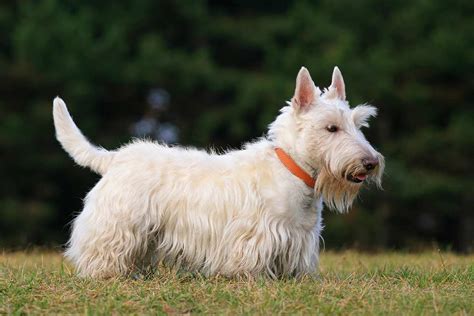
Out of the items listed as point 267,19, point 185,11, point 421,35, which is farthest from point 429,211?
point 185,11

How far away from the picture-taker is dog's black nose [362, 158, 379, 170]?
22.8 feet

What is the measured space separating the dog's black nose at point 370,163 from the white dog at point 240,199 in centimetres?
2

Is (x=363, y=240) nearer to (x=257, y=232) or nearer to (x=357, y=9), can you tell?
(x=357, y=9)

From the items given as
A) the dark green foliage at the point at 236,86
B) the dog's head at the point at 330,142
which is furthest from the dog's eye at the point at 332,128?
the dark green foliage at the point at 236,86

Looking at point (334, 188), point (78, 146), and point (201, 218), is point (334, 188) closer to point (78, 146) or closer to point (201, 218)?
point (201, 218)

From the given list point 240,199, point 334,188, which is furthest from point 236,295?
point 334,188

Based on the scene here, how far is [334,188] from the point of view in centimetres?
726

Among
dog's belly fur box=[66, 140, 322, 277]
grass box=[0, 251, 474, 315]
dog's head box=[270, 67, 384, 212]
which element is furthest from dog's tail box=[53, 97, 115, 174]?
dog's head box=[270, 67, 384, 212]

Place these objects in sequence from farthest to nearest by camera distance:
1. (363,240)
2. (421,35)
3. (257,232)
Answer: (421,35) < (363,240) < (257,232)

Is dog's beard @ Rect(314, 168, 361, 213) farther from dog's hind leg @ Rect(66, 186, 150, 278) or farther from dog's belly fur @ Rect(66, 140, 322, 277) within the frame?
dog's hind leg @ Rect(66, 186, 150, 278)

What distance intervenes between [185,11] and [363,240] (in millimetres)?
9095

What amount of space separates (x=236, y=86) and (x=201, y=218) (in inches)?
715

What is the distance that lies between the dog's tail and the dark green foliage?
14.9m

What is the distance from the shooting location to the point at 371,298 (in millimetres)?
6133
